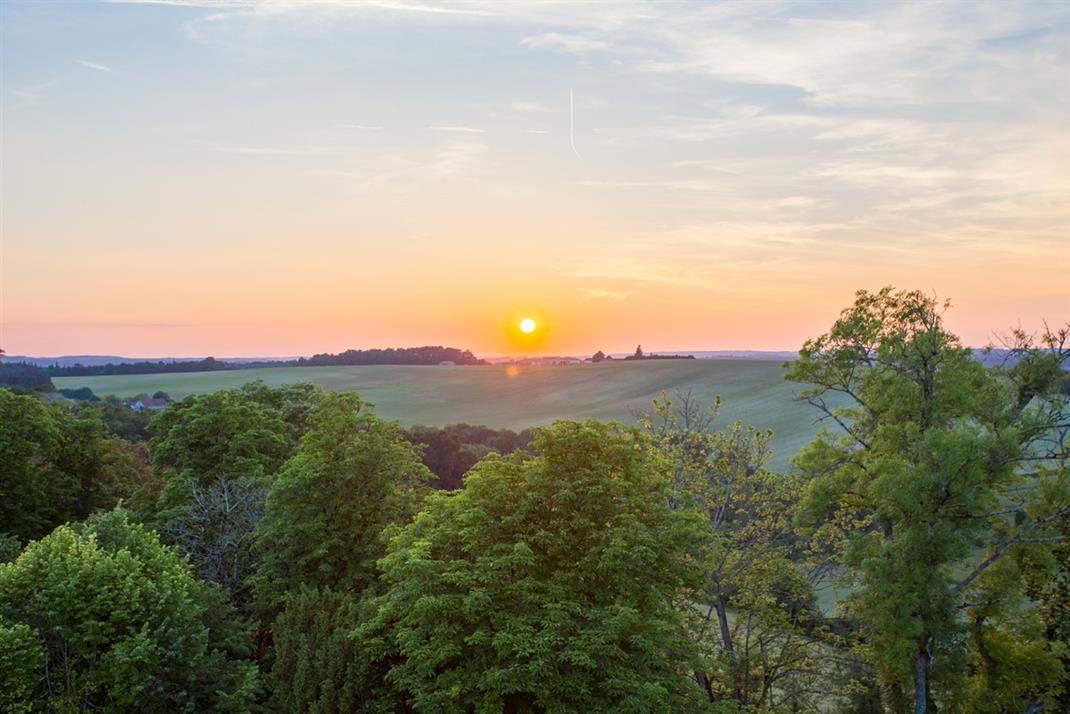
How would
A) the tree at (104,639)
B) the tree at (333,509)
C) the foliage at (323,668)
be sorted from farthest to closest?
the tree at (333,509)
the foliage at (323,668)
the tree at (104,639)

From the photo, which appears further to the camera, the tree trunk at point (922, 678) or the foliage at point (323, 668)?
the tree trunk at point (922, 678)

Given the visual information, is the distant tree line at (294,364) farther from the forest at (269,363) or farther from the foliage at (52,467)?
the foliage at (52,467)

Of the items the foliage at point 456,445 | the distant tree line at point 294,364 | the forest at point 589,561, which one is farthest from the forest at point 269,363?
the forest at point 589,561

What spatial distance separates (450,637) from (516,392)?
360 feet

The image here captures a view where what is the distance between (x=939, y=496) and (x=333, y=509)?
23.2 meters

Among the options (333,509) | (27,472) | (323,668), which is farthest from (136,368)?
(323,668)

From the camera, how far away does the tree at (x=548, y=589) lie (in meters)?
16.7

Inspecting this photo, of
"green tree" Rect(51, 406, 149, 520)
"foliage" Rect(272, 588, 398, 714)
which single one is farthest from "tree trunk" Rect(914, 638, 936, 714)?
"green tree" Rect(51, 406, 149, 520)

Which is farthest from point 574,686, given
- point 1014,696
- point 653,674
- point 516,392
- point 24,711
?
point 516,392

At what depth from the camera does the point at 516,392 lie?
128m

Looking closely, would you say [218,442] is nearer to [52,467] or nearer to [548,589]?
[52,467]

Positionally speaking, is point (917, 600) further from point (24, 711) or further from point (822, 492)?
point (24, 711)

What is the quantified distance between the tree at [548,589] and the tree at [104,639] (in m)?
4.35

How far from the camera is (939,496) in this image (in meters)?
25.4
